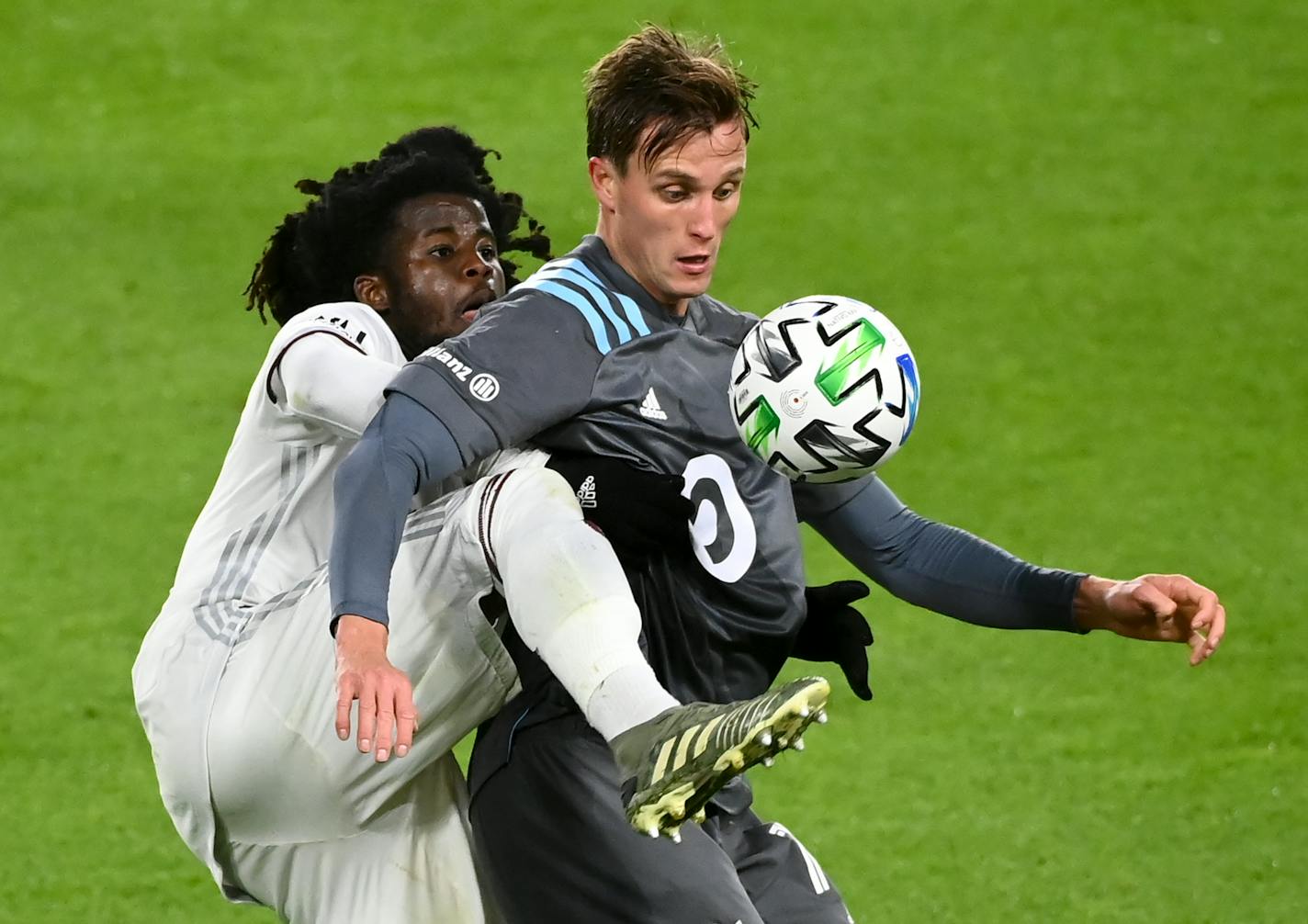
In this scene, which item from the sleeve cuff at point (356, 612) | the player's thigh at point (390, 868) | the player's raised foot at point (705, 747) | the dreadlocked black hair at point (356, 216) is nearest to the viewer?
the player's raised foot at point (705, 747)

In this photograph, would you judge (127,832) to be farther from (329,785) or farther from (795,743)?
(795,743)

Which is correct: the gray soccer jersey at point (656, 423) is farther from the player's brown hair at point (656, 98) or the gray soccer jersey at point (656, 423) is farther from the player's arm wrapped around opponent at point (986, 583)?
the player's arm wrapped around opponent at point (986, 583)

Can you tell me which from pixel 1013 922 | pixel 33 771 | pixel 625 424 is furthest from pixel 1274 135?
pixel 625 424

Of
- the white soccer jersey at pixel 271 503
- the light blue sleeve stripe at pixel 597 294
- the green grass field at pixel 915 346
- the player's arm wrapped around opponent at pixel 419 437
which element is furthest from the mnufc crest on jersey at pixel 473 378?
the green grass field at pixel 915 346

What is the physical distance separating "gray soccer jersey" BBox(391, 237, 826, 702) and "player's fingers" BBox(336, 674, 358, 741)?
46 cm

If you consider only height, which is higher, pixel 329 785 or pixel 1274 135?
pixel 1274 135

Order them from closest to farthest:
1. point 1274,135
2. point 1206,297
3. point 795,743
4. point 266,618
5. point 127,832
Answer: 1. point 795,743
2. point 266,618
3. point 127,832
4. point 1206,297
5. point 1274,135

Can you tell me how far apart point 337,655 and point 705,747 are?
558 millimetres

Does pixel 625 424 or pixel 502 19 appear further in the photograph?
pixel 502 19

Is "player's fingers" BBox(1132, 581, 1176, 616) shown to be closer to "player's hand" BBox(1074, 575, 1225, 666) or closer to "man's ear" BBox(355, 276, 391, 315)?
"player's hand" BBox(1074, 575, 1225, 666)

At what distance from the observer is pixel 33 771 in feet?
19.2

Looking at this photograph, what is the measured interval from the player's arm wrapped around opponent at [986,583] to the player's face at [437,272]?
0.78 meters

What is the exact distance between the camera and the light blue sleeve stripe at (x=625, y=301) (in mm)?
3650

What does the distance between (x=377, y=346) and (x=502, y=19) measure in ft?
21.7
